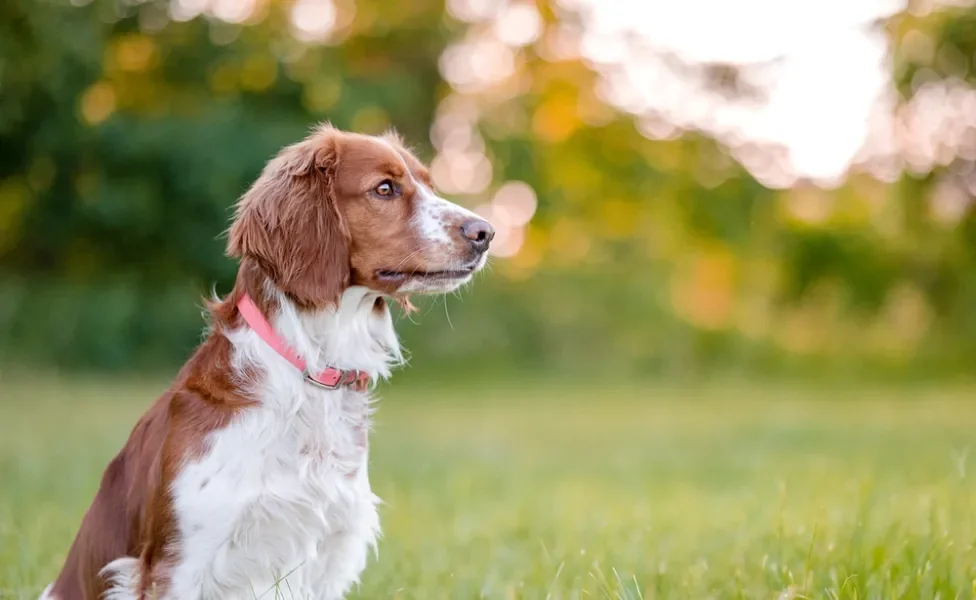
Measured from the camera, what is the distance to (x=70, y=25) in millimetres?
17094

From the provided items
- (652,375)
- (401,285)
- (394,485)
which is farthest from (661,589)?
(652,375)

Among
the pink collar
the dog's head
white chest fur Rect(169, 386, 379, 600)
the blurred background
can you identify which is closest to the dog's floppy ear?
the dog's head

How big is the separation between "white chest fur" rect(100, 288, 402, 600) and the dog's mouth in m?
0.20

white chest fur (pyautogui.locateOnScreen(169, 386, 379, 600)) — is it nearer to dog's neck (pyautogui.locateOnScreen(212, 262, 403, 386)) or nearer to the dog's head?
dog's neck (pyautogui.locateOnScreen(212, 262, 403, 386))

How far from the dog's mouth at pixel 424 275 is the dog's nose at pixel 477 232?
0.08 m

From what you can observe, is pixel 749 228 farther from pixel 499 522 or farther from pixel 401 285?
pixel 401 285

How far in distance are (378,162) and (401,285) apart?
0.49 metres

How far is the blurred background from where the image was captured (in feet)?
58.1

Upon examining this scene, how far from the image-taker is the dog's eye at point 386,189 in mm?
3717

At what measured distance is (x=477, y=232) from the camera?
365 centimetres

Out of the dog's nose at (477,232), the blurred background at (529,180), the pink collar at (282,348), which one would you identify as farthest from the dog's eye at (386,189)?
the blurred background at (529,180)

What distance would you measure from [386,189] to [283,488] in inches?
46.8

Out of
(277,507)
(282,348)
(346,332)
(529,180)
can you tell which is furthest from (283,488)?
(529,180)

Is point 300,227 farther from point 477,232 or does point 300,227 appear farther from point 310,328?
point 477,232
